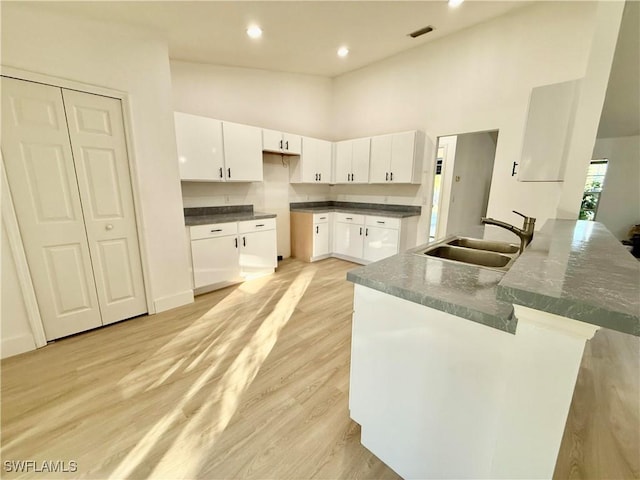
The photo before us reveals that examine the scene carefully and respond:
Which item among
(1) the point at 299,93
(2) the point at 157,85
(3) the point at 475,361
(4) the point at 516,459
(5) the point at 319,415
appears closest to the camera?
(4) the point at 516,459

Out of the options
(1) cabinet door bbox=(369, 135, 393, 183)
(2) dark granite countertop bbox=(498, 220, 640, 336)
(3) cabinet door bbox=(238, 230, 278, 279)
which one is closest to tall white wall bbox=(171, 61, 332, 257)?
(3) cabinet door bbox=(238, 230, 278, 279)

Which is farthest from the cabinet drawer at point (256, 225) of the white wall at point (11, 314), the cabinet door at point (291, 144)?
the white wall at point (11, 314)

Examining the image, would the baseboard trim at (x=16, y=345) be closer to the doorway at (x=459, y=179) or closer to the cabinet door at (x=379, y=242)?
the cabinet door at (x=379, y=242)

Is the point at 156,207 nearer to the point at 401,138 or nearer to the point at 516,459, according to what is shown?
the point at 516,459

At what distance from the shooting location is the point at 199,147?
3.09 m

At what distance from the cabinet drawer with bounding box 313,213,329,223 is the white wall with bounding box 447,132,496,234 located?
95.4 inches

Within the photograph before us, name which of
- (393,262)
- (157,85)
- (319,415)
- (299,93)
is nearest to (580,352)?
(393,262)

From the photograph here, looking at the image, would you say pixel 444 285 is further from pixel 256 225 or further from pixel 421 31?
pixel 421 31

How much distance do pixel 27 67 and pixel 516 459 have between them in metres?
3.47

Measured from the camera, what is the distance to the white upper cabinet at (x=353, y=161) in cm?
426

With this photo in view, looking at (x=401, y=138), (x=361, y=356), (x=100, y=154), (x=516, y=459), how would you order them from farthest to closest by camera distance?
(x=401, y=138), (x=100, y=154), (x=361, y=356), (x=516, y=459)

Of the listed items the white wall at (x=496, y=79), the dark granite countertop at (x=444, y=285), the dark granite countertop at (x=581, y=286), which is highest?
the white wall at (x=496, y=79)

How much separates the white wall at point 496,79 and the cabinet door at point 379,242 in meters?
Answer: 0.60

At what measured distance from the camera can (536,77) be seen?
2873 millimetres
